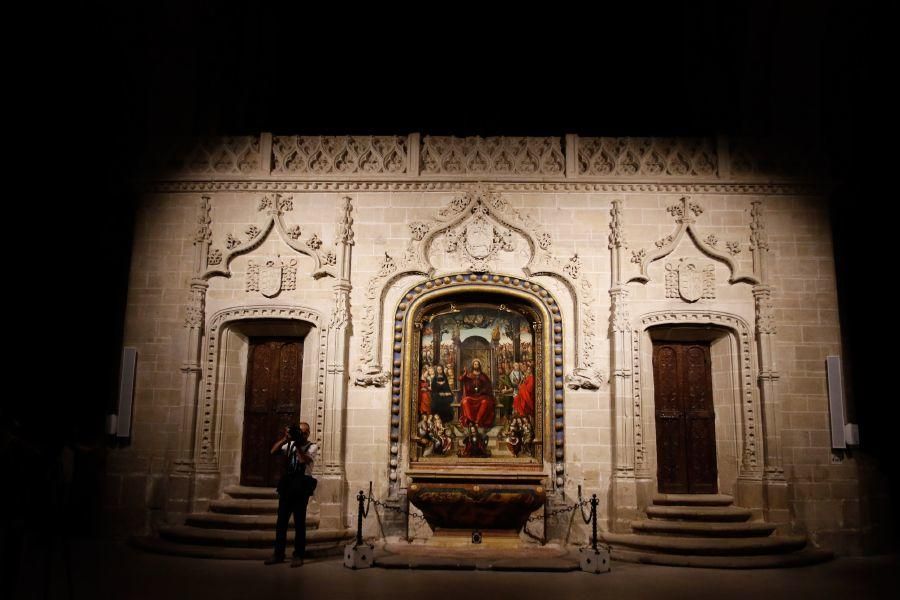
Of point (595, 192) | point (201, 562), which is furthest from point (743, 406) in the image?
point (201, 562)

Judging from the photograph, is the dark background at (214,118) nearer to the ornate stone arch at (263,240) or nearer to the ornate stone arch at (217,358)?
the ornate stone arch at (217,358)

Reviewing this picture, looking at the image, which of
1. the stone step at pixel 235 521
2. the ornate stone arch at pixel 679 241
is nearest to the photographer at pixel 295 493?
the stone step at pixel 235 521

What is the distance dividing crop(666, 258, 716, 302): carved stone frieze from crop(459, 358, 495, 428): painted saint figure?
282 centimetres

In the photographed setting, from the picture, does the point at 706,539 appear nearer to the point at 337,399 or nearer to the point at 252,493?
the point at 337,399

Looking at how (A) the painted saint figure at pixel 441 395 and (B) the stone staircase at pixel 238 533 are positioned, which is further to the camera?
(A) the painted saint figure at pixel 441 395

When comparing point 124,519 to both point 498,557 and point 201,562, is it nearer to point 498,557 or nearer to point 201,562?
point 201,562

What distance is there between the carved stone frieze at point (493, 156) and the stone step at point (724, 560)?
5.24 meters

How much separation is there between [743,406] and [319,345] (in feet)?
19.1

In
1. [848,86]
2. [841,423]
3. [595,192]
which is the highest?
[848,86]

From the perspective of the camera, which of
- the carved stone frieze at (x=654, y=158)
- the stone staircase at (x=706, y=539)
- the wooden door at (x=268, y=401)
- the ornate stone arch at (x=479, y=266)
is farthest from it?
the carved stone frieze at (x=654, y=158)

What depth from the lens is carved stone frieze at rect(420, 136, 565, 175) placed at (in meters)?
9.93

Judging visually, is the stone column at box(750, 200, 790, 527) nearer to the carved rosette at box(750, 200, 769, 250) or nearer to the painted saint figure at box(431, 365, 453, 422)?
the carved rosette at box(750, 200, 769, 250)

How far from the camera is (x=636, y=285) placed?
375 inches

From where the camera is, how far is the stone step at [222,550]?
310 inches
